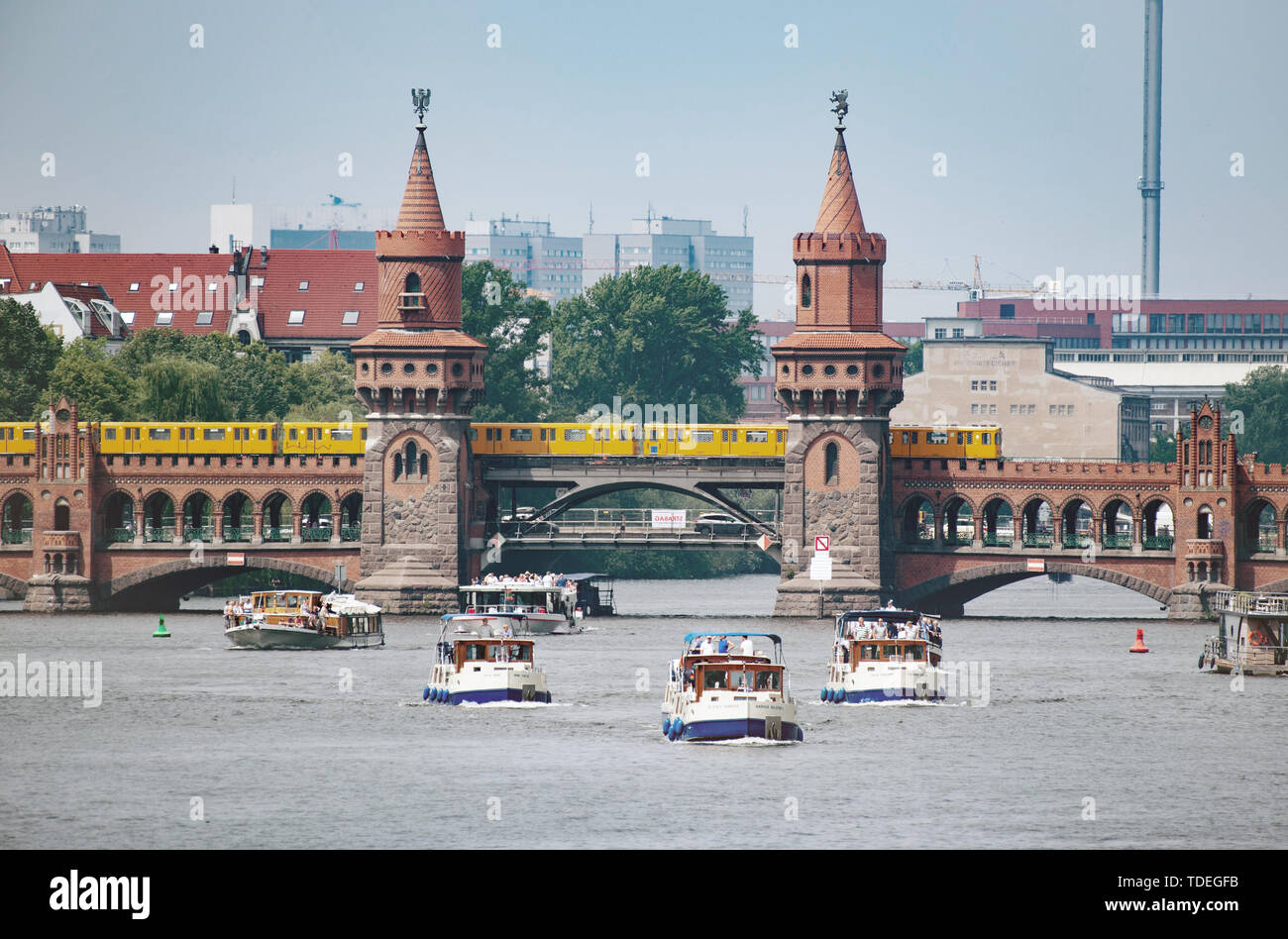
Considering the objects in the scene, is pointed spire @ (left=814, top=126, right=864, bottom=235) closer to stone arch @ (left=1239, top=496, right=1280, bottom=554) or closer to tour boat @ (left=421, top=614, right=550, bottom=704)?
stone arch @ (left=1239, top=496, right=1280, bottom=554)

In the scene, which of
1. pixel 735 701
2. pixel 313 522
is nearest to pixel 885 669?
pixel 735 701

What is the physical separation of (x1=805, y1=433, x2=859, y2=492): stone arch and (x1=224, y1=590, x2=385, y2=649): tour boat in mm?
24611

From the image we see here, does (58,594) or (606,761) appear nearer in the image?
(606,761)

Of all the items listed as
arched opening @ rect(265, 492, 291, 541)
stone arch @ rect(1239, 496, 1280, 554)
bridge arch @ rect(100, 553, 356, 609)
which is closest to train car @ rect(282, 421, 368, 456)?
arched opening @ rect(265, 492, 291, 541)

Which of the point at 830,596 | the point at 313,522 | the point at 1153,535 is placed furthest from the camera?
the point at 313,522

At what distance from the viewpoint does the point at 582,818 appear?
69.8m

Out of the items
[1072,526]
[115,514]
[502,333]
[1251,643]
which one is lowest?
[1251,643]

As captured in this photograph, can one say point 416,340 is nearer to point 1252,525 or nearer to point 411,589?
point 411,589

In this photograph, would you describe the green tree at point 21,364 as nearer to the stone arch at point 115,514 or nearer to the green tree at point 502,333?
the stone arch at point 115,514

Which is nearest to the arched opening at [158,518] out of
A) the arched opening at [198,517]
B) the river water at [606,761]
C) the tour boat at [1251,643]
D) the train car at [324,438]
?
the arched opening at [198,517]

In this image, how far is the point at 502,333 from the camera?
7771 inches

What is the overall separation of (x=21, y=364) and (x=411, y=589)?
3543cm
